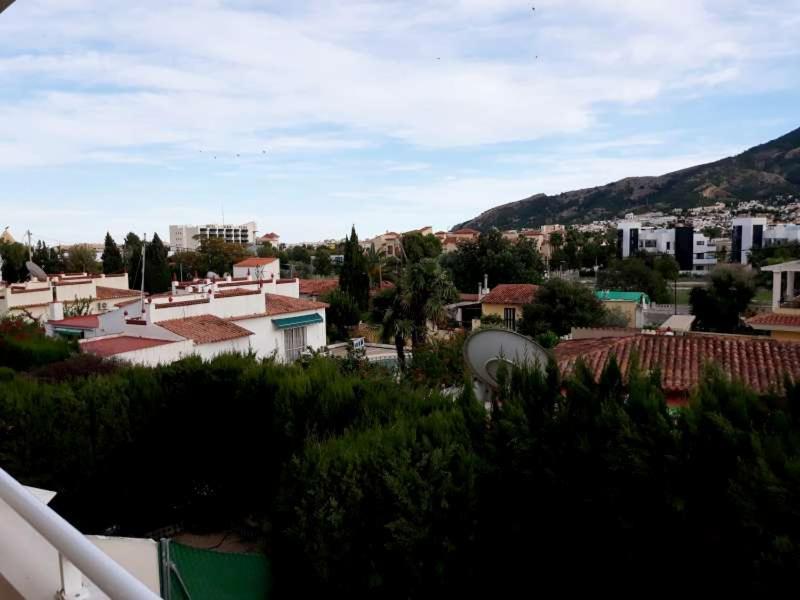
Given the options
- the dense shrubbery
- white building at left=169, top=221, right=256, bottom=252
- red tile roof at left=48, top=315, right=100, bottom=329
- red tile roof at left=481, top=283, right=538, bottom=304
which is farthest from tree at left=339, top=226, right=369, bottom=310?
white building at left=169, top=221, right=256, bottom=252

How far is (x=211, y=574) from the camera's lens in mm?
5316

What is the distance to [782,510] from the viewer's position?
13.4ft

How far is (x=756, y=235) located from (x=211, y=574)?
112 m

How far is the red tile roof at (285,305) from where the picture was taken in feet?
76.2

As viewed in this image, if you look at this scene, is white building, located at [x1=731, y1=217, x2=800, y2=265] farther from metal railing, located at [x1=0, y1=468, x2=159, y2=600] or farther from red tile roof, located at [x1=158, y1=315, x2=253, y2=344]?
metal railing, located at [x1=0, y1=468, x2=159, y2=600]

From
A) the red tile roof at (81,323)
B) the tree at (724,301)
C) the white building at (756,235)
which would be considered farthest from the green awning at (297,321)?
the white building at (756,235)

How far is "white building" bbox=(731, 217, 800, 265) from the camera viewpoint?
327 ft

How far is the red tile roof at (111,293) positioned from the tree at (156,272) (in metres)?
17.0

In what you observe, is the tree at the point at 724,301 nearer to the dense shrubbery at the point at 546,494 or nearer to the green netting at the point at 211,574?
the dense shrubbery at the point at 546,494

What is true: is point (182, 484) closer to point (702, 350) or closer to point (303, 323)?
point (702, 350)

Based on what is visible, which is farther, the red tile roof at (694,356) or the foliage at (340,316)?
the foliage at (340,316)

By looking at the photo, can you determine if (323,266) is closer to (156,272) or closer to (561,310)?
(156,272)

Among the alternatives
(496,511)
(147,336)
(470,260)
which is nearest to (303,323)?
(147,336)

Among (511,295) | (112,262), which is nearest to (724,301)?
(511,295)
